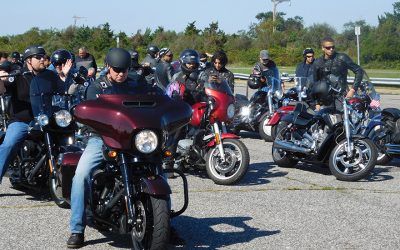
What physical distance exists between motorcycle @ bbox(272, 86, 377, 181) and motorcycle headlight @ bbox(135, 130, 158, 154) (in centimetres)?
473

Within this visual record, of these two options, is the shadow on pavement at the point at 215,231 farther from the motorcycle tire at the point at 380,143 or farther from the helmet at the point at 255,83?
the helmet at the point at 255,83

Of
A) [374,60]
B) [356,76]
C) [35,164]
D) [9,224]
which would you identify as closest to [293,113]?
[356,76]

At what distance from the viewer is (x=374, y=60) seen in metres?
54.7

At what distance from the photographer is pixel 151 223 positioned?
5570mm

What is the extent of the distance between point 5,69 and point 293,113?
14.3 feet

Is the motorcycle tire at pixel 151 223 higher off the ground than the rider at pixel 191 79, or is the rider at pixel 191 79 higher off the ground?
the rider at pixel 191 79

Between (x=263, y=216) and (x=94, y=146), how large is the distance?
2314 millimetres

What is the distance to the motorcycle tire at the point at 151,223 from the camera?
17.9ft

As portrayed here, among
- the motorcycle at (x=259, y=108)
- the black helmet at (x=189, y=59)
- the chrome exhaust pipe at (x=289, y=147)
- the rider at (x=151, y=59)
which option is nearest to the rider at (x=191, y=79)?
the black helmet at (x=189, y=59)

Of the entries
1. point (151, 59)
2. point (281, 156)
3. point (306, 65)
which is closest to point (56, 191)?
point (281, 156)

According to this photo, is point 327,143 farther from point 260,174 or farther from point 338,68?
point 338,68

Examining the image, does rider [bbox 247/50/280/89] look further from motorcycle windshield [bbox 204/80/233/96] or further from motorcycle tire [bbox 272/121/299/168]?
motorcycle windshield [bbox 204/80/233/96]

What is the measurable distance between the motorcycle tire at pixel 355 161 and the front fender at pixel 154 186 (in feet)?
15.5

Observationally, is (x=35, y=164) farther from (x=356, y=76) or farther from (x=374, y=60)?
(x=374, y=60)
